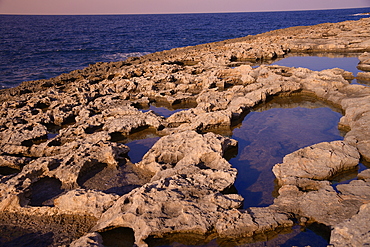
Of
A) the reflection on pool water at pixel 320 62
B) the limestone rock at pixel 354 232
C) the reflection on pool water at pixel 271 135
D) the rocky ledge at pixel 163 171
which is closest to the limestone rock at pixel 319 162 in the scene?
the rocky ledge at pixel 163 171

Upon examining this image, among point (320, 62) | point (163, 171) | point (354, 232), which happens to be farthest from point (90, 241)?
point (320, 62)

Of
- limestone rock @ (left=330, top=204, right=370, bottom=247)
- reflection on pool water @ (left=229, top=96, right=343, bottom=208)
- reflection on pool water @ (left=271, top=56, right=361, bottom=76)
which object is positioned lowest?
reflection on pool water @ (left=229, top=96, right=343, bottom=208)

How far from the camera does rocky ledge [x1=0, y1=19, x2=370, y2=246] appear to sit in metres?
4.53

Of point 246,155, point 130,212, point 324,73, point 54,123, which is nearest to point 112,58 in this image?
point 54,123

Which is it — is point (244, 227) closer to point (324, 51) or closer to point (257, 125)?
point (257, 125)

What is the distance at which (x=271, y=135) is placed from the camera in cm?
806

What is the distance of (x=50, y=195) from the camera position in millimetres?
5906

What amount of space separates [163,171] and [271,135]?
364cm

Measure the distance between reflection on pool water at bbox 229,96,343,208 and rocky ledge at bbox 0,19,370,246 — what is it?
355mm

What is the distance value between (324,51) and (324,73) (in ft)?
31.6

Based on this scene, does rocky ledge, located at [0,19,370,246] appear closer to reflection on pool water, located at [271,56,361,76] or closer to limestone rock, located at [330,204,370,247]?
limestone rock, located at [330,204,370,247]

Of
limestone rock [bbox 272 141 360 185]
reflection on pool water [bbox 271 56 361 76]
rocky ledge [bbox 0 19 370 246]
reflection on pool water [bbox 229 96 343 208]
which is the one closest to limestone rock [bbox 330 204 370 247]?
rocky ledge [bbox 0 19 370 246]

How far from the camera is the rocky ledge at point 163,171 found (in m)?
4.53

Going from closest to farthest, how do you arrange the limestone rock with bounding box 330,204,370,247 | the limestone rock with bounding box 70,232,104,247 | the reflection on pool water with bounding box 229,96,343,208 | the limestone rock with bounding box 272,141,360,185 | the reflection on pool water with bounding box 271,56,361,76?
the limestone rock with bounding box 330,204,370,247, the limestone rock with bounding box 70,232,104,247, the limestone rock with bounding box 272,141,360,185, the reflection on pool water with bounding box 229,96,343,208, the reflection on pool water with bounding box 271,56,361,76
